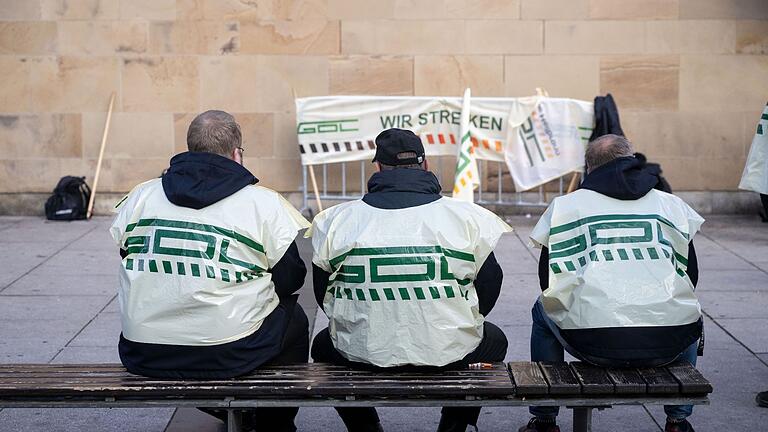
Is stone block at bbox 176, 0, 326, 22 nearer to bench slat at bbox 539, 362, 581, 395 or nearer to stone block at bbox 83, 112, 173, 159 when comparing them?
stone block at bbox 83, 112, 173, 159

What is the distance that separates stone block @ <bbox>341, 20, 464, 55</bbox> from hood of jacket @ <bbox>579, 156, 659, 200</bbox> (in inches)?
267

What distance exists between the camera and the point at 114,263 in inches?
370

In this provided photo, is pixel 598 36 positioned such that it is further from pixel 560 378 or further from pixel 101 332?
pixel 560 378

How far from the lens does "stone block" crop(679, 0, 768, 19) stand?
1145 centimetres

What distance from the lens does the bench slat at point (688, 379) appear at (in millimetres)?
4414

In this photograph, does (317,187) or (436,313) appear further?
(317,187)

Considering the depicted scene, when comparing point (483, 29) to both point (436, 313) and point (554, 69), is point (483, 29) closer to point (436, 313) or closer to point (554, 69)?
point (554, 69)

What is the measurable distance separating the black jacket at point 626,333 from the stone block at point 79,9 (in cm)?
776

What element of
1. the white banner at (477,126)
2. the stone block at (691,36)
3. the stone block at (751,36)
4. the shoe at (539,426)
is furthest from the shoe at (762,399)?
the stone block at (751,36)

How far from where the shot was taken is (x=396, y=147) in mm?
4762

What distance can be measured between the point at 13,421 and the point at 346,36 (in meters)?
6.76

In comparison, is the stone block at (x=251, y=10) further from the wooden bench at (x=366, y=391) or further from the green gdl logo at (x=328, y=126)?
the wooden bench at (x=366, y=391)

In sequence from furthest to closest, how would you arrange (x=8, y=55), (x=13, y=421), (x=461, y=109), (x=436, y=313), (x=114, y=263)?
1. (x=8, y=55)
2. (x=461, y=109)
3. (x=114, y=263)
4. (x=13, y=421)
5. (x=436, y=313)

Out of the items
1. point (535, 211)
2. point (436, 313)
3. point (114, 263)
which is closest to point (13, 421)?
point (436, 313)
